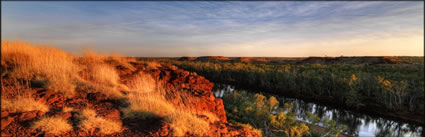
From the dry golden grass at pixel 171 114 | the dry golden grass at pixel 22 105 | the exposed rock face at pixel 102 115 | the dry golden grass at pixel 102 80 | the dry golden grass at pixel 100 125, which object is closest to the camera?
the exposed rock face at pixel 102 115

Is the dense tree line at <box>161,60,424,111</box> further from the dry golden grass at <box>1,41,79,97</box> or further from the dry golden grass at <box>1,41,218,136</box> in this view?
the dry golden grass at <box>1,41,79,97</box>

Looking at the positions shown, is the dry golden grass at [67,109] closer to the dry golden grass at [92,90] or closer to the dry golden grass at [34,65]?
the dry golden grass at [92,90]

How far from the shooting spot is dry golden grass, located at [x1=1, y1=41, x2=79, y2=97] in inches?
298

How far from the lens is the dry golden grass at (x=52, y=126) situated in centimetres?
441

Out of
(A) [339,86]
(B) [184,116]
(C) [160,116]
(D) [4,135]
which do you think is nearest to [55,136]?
(D) [4,135]

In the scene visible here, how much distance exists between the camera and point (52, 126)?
14.7 ft

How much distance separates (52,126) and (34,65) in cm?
600

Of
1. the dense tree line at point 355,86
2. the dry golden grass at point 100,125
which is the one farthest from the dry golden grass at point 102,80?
the dense tree line at point 355,86

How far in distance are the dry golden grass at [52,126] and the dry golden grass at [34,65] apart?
8.41 ft

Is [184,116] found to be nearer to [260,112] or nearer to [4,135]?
[4,135]

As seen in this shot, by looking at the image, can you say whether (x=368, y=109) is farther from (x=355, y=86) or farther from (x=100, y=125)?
(x=100, y=125)

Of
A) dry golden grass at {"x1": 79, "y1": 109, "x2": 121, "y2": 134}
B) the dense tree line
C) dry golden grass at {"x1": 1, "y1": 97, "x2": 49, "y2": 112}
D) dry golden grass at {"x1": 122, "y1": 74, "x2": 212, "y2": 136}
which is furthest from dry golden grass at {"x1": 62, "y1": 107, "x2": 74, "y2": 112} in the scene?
the dense tree line

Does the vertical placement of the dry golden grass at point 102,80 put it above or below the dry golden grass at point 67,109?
above

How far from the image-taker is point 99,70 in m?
9.41
